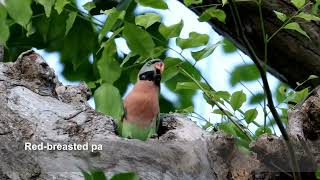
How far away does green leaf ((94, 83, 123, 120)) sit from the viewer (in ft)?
5.61

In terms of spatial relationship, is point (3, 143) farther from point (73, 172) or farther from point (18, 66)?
point (18, 66)

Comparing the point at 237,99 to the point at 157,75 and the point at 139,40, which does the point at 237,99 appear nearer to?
the point at 157,75

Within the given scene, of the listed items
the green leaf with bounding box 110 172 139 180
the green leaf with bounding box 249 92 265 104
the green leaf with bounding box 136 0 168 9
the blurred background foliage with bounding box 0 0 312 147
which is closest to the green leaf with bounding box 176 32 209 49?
the blurred background foliage with bounding box 0 0 312 147

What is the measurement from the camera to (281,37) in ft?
7.79

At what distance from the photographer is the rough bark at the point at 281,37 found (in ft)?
7.70

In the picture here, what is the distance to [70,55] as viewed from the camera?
2316 mm

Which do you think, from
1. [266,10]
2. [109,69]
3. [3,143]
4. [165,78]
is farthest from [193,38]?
[3,143]

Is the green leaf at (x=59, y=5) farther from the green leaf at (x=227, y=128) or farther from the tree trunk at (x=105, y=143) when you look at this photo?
the green leaf at (x=227, y=128)

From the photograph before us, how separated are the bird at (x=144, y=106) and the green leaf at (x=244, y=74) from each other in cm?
62

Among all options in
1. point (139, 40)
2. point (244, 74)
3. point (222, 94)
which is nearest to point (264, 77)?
point (139, 40)

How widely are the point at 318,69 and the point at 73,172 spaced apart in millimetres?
1045

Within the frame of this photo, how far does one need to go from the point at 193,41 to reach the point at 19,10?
68 cm

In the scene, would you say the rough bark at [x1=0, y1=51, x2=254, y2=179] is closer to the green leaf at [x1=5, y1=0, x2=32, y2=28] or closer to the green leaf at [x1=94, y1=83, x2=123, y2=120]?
the green leaf at [x1=94, y1=83, x2=123, y2=120]

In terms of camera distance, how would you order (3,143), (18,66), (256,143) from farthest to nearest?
(18,66) → (256,143) → (3,143)
